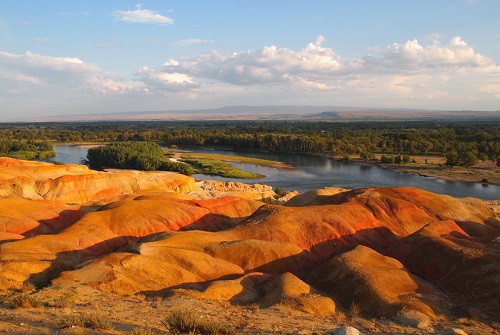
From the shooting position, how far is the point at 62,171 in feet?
196

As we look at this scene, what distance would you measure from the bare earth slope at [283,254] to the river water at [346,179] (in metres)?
32.4

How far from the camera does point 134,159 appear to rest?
301ft

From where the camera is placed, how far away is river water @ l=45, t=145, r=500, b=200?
250 feet

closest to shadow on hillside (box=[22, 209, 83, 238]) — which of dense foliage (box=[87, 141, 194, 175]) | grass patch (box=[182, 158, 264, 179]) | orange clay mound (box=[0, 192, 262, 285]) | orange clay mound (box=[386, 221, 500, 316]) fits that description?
orange clay mound (box=[0, 192, 262, 285])

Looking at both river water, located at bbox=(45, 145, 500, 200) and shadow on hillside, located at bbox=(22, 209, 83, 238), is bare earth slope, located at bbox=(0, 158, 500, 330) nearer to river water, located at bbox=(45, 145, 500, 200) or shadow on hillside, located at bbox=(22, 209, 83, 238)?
shadow on hillside, located at bbox=(22, 209, 83, 238)

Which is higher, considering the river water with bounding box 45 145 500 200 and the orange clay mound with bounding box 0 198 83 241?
the orange clay mound with bounding box 0 198 83 241

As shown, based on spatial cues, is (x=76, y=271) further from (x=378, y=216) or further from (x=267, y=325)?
(x=378, y=216)

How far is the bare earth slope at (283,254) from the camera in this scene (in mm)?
21500

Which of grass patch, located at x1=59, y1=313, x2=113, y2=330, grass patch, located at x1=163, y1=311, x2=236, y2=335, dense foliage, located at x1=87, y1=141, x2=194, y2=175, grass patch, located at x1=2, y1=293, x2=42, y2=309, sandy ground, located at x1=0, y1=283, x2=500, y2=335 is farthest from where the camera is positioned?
dense foliage, located at x1=87, y1=141, x2=194, y2=175

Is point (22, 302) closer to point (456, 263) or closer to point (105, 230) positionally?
point (105, 230)

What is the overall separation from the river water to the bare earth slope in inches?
1275

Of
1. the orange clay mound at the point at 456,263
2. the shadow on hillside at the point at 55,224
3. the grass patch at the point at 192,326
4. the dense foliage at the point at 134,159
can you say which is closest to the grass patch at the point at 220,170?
the dense foliage at the point at 134,159

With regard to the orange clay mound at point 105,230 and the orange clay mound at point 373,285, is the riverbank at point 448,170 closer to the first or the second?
the orange clay mound at point 105,230

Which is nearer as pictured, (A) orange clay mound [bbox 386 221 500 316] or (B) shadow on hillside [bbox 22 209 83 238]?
(A) orange clay mound [bbox 386 221 500 316]
